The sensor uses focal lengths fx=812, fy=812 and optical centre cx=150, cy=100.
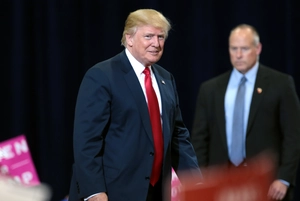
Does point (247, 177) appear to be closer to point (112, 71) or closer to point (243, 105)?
point (112, 71)

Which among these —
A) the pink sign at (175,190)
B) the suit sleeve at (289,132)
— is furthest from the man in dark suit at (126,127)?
the suit sleeve at (289,132)

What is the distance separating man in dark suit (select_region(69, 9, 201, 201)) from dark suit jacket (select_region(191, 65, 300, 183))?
3.70 ft

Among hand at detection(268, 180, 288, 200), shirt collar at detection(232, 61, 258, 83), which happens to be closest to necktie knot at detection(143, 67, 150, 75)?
shirt collar at detection(232, 61, 258, 83)

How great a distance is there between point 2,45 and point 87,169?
7.78 ft

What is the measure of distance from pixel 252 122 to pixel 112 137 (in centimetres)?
145

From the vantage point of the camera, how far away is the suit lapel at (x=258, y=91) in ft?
15.1

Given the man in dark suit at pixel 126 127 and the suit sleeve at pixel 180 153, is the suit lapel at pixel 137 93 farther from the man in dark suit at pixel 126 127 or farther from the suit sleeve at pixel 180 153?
the suit sleeve at pixel 180 153

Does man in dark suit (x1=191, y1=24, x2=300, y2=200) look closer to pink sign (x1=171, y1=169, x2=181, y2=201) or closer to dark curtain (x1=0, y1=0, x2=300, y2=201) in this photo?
pink sign (x1=171, y1=169, x2=181, y2=201)

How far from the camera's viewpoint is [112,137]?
11.0ft

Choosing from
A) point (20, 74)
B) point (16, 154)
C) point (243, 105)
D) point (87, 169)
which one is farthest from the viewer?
point (20, 74)

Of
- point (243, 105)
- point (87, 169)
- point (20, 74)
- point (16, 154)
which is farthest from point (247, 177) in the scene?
point (20, 74)

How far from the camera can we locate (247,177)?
4.99ft

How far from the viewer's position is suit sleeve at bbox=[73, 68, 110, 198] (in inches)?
129

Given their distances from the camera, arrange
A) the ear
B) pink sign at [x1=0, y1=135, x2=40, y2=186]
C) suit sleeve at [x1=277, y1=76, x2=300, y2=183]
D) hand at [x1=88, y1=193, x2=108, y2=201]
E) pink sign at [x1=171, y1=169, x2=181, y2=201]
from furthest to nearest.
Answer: suit sleeve at [x1=277, y1=76, x2=300, y2=183]
pink sign at [x1=0, y1=135, x2=40, y2=186]
pink sign at [x1=171, y1=169, x2=181, y2=201]
the ear
hand at [x1=88, y1=193, x2=108, y2=201]
